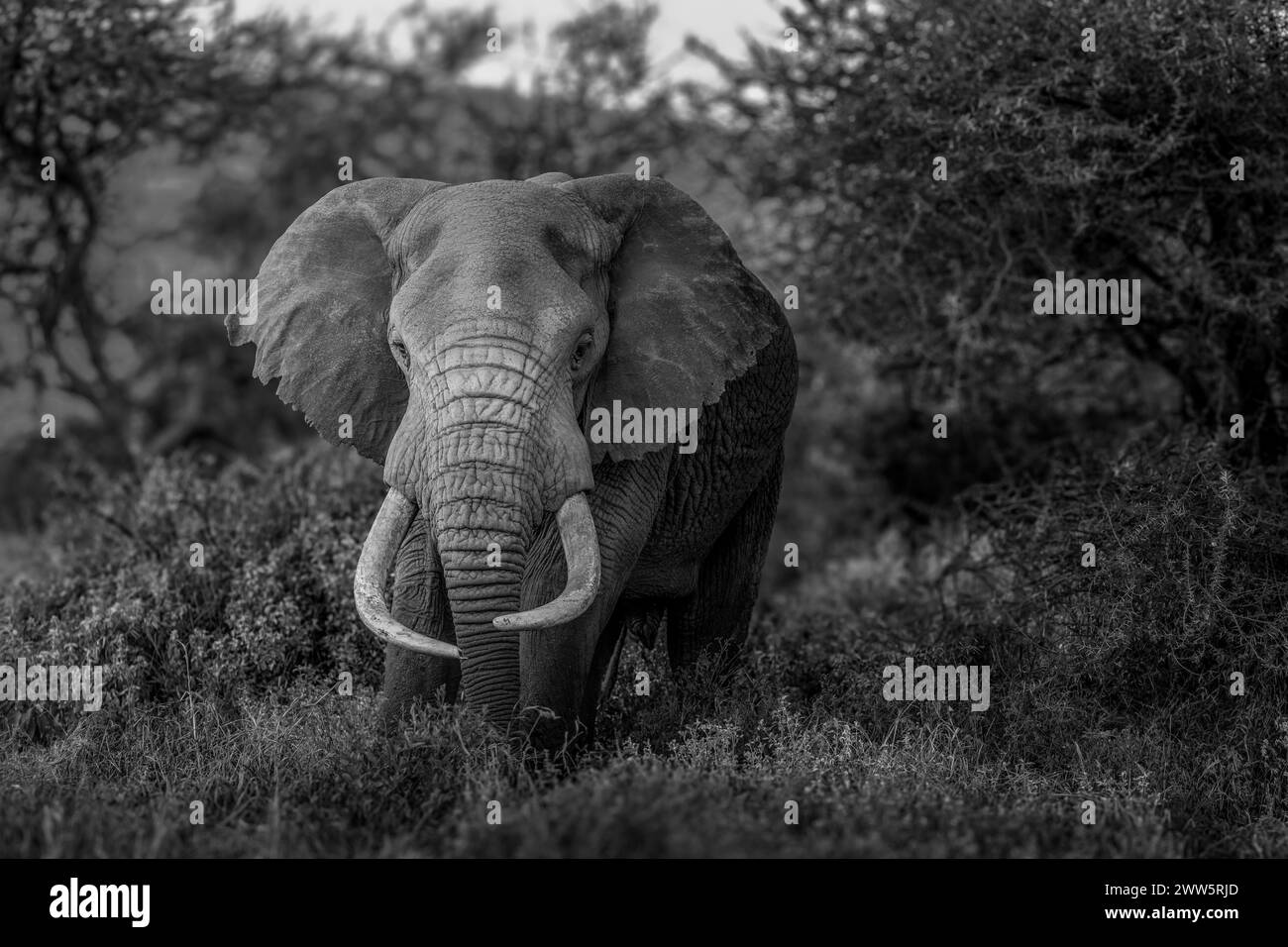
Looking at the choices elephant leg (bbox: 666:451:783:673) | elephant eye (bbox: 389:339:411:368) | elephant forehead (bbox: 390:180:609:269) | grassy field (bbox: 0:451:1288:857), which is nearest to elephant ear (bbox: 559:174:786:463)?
elephant forehead (bbox: 390:180:609:269)

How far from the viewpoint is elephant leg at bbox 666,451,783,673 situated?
871cm

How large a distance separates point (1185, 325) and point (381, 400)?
5.86 m

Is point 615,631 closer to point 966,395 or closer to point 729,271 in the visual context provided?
point 729,271

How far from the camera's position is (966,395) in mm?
12516

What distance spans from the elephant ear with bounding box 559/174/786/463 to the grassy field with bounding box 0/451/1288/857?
150 cm

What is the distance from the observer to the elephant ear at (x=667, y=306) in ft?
22.8

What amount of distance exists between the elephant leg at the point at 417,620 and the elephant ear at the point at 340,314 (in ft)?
1.55

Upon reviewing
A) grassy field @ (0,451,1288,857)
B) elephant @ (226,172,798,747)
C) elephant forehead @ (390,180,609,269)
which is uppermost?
elephant forehead @ (390,180,609,269)

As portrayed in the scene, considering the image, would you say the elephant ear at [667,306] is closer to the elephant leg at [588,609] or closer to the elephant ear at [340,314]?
the elephant leg at [588,609]

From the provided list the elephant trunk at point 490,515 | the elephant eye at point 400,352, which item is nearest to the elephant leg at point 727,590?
the elephant trunk at point 490,515

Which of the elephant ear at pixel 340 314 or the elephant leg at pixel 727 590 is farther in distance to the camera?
the elephant leg at pixel 727 590

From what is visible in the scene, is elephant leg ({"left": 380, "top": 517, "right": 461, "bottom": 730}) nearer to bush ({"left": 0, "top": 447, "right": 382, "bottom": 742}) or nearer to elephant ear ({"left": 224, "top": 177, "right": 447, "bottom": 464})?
elephant ear ({"left": 224, "top": 177, "right": 447, "bottom": 464})
